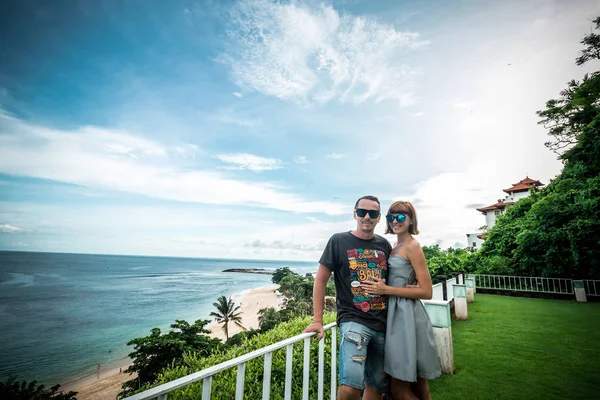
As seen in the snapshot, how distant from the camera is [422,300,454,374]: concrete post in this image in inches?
141

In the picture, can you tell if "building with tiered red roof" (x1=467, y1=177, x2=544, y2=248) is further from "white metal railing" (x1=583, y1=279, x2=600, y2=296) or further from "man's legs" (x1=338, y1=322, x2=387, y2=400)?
"man's legs" (x1=338, y1=322, x2=387, y2=400)

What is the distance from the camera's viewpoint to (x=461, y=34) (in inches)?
299

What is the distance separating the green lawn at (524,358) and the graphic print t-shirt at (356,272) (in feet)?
7.11

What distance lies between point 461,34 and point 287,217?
271 ft

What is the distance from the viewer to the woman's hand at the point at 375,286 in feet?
5.93

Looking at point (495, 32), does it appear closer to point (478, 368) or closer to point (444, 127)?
point (444, 127)

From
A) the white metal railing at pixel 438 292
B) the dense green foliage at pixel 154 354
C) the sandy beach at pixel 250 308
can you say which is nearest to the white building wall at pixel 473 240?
the sandy beach at pixel 250 308

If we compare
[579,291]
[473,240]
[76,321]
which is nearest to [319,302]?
[579,291]

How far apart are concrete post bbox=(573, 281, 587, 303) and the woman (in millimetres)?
11714

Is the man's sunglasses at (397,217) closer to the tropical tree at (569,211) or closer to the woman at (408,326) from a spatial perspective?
the woman at (408,326)

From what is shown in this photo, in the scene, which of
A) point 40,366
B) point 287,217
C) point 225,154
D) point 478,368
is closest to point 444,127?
point 478,368

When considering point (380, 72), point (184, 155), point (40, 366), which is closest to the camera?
point (380, 72)

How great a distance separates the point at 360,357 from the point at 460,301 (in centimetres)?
604

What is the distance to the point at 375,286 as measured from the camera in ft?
5.98
